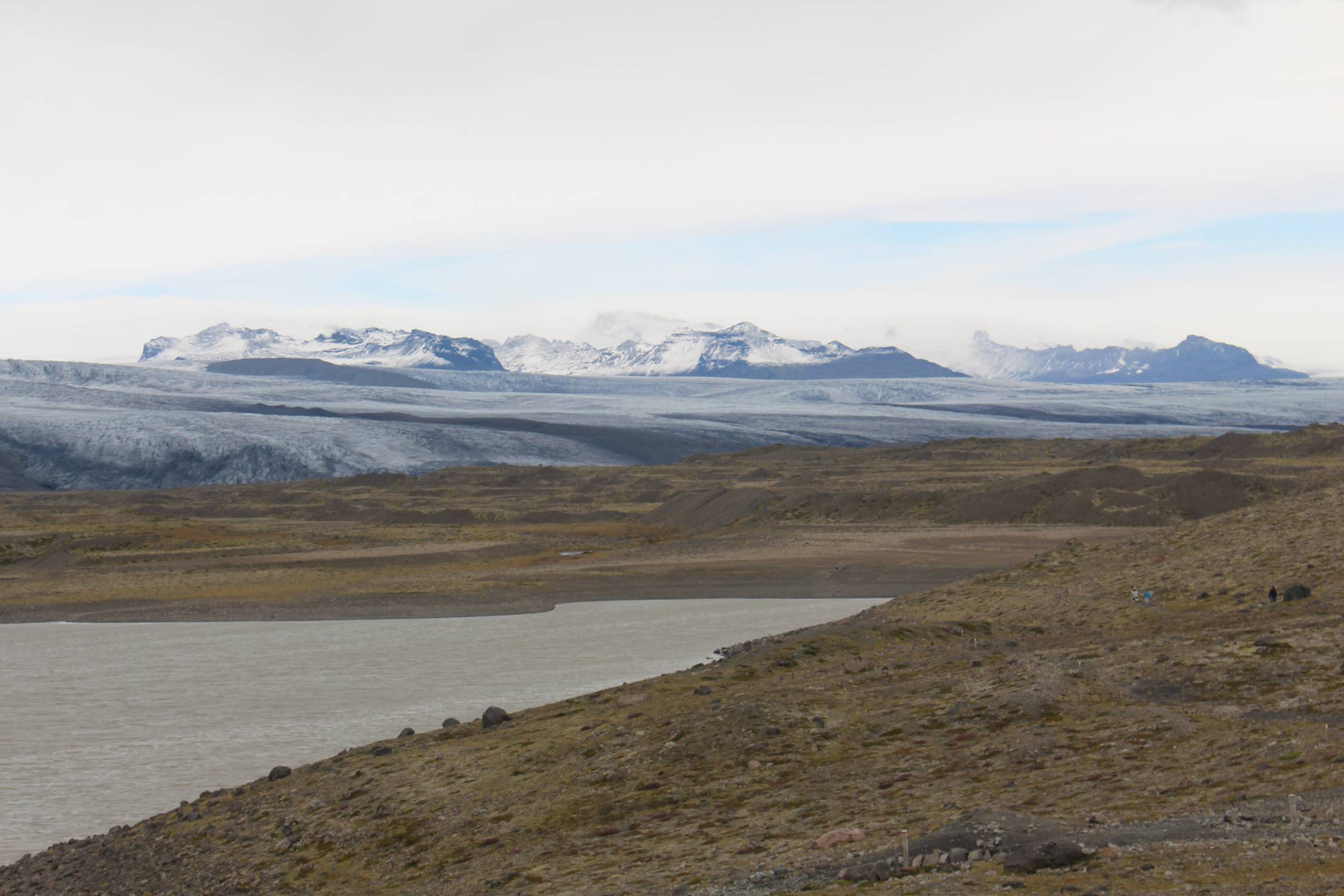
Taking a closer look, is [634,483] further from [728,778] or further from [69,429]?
[728,778]

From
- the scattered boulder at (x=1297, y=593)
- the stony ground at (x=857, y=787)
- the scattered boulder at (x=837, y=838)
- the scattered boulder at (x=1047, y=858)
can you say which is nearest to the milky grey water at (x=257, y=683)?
the stony ground at (x=857, y=787)

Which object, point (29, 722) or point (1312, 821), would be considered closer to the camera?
point (1312, 821)

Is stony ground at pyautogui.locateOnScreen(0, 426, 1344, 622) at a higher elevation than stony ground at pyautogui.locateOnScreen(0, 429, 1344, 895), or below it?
below

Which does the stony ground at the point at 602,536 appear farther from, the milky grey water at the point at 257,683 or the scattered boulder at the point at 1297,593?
the scattered boulder at the point at 1297,593

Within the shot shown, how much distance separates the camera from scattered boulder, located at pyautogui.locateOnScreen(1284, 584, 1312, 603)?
80.6 ft

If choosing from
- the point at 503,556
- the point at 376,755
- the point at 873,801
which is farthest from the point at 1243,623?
the point at 503,556

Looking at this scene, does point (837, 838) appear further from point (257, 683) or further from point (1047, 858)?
point (257, 683)

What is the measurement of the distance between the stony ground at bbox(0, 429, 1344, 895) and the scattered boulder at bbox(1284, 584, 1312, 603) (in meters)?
0.49

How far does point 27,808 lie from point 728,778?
12799 millimetres

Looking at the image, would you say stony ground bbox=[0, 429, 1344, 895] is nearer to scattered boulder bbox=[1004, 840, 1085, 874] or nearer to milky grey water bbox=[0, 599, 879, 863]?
scattered boulder bbox=[1004, 840, 1085, 874]

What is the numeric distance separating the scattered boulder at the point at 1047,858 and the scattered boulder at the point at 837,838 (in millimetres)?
2464

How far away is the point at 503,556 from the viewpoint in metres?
67.6

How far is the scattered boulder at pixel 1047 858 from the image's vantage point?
445 inches

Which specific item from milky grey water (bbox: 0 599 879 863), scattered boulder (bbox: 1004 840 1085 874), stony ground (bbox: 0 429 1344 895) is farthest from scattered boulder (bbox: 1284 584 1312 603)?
scattered boulder (bbox: 1004 840 1085 874)
